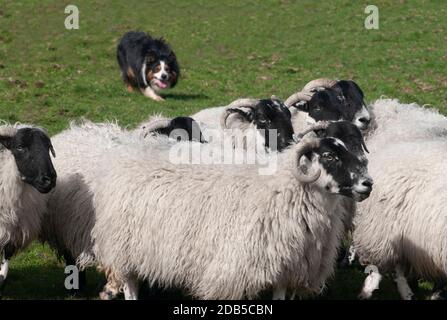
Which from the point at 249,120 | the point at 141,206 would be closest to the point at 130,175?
the point at 141,206

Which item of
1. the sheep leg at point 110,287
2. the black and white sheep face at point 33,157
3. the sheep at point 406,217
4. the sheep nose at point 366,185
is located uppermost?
the black and white sheep face at point 33,157

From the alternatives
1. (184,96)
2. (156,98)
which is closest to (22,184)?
(156,98)

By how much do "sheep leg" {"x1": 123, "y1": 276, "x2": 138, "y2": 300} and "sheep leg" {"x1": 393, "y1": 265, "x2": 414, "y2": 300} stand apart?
9.07 ft

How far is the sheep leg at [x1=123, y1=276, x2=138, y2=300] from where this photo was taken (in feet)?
28.3

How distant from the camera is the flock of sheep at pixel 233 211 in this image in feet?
25.8

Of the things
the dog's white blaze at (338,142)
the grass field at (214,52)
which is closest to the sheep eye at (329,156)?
the dog's white blaze at (338,142)

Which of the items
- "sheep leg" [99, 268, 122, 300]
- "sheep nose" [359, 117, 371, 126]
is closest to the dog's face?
"sheep nose" [359, 117, 371, 126]

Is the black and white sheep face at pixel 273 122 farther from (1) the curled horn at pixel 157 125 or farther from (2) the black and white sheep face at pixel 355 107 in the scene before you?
(1) the curled horn at pixel 157 125

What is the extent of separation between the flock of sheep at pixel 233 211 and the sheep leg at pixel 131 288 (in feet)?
0.06

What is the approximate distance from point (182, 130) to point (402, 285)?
3286mm

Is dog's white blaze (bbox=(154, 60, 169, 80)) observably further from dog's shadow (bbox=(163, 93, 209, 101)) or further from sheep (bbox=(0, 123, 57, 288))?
sheep (bbox=(0, 123, 57, 288))

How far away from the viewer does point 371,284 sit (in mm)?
9250
